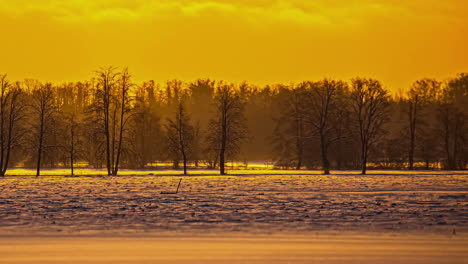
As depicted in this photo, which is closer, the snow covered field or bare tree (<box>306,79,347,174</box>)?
the snow covered field

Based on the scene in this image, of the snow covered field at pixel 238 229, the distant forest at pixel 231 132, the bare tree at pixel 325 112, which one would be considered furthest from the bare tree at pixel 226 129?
the snow covered field at pixel 238 229

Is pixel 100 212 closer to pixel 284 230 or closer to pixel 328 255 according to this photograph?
pixel 284 230

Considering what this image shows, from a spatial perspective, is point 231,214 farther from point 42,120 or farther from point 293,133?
point 293,133

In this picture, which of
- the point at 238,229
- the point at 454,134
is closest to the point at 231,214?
the point at 238,229

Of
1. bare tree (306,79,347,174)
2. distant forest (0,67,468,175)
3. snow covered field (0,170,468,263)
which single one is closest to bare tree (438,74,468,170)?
distant forest (0,67,468,175)

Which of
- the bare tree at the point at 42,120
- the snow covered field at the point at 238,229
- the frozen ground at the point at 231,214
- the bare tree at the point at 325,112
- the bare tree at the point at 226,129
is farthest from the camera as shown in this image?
the bare tree at the point at 226,129

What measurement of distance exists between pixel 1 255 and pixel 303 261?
24.4 ft

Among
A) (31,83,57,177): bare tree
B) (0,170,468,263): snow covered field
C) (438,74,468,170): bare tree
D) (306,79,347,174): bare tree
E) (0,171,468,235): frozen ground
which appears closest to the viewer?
(0,170,468,263): snow covered field

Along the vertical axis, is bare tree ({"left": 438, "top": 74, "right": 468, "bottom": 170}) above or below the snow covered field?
above

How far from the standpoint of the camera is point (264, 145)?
164m

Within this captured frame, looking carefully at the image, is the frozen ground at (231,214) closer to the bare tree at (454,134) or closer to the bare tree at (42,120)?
the bare tree at (42,120)

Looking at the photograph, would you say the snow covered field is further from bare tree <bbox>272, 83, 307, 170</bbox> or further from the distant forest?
bare tree <bbox>272, 83, 307, 170</bbox>

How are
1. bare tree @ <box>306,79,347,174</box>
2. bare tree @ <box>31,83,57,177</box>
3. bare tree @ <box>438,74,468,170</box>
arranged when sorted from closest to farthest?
bare tree @ <box>31,83,57,177</box> < bare tree @ <box>306,79,347,174</box> < bare tree @ <box>438,74,468,170</box>

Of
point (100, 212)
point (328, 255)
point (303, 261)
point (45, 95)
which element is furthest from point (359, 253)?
point (45, 95)
